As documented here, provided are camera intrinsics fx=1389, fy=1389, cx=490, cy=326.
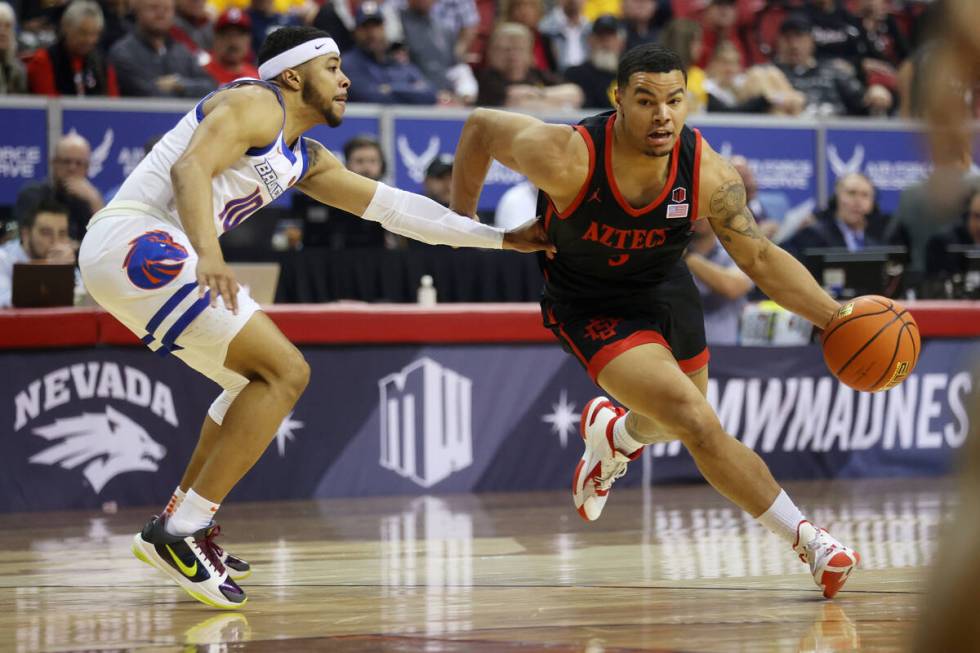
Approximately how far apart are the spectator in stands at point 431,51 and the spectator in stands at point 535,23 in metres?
0.61

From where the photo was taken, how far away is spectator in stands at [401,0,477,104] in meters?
12.4

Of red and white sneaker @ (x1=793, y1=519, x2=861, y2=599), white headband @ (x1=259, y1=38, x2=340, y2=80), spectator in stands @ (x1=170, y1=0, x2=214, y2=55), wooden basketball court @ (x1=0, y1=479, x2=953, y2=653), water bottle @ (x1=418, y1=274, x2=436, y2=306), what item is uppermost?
spectator in stands @ (x1=170, y1=0, x2=214, y2=55)

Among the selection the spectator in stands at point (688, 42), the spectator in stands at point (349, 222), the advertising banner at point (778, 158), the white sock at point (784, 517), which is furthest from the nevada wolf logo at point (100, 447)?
the spectator in stands at point (688, 42)

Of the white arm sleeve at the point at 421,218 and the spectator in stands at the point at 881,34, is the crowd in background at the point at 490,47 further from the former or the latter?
the white arm sleeve at the point at 421,218

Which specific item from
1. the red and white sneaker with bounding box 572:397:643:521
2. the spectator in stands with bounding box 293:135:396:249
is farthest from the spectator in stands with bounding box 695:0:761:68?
the red and white sneaker with bounding box 572:397:643:521

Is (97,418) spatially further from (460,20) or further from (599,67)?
(460,20)

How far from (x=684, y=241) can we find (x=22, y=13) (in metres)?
8.17

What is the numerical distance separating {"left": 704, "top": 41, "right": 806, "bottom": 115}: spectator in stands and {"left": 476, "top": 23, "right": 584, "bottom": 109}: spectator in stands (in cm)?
160

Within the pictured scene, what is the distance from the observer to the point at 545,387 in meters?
8.71

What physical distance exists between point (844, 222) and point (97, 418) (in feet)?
19.1

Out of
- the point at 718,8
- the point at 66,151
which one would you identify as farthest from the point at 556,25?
the point at 66,151

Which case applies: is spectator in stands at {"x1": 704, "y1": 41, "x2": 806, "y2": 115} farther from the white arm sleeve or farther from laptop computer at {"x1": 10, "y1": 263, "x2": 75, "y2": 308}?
the white arm sleeve

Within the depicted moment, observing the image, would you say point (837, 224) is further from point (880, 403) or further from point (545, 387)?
point (545, 387)

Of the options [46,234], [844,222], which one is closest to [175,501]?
[46,234]
